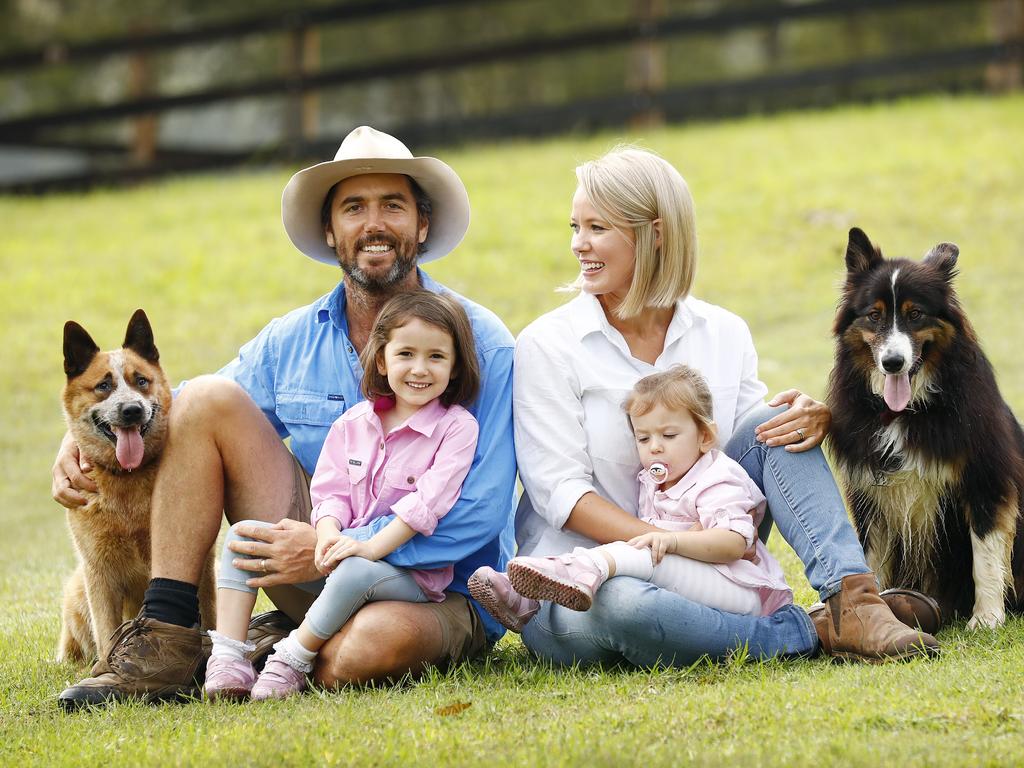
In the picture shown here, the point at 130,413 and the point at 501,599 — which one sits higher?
the point at 130,413

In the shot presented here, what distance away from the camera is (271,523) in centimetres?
382

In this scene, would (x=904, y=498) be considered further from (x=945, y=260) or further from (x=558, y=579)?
(x=558, y=579)

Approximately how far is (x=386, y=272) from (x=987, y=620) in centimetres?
229

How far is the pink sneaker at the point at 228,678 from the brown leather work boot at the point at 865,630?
68.3 inches

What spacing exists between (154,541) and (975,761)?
2.45 metres

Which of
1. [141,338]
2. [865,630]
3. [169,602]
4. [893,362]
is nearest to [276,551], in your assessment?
[169,602]

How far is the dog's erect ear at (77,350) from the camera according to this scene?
4.16 m

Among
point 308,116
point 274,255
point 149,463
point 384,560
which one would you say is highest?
point 308,116

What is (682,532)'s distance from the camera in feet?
11.8

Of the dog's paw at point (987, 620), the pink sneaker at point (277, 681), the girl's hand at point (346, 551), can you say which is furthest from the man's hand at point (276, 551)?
the dog's paw at point (987, 620)

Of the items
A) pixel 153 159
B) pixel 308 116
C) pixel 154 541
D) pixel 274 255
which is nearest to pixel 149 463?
pixel 154 541

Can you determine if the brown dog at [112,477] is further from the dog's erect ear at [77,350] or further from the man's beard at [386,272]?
the man's beard at [386,272]

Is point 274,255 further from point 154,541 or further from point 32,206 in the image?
point 154,541

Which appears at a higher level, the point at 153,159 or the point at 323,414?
the point at 153,159
